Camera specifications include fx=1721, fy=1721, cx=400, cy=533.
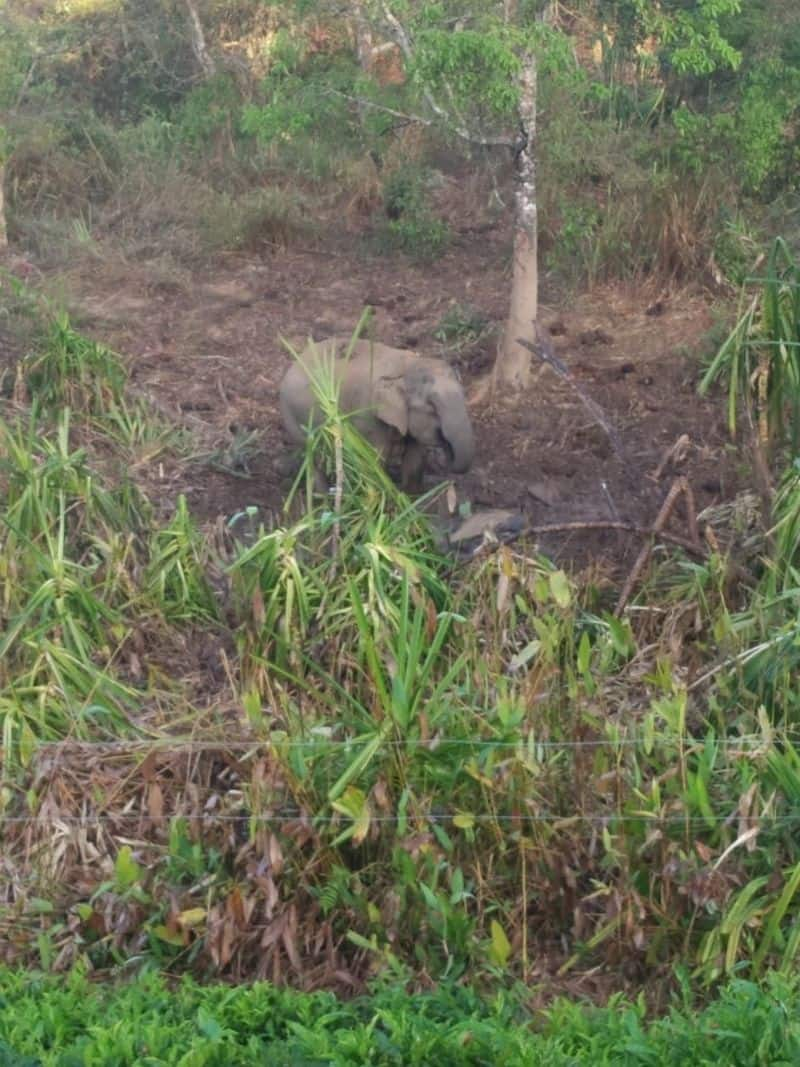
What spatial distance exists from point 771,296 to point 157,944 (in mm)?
3336

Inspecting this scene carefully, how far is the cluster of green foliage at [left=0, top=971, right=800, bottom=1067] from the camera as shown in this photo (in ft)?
12.8

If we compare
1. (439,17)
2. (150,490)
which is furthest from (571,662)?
(439,17)

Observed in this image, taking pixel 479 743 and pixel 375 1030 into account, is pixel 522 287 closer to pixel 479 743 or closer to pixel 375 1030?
pixel 479 743

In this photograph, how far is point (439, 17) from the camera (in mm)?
8047

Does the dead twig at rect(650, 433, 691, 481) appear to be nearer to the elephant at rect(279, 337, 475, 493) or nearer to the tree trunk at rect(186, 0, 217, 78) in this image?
the elephant at rect(279, 337, 475, 493)

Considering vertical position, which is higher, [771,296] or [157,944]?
[771,296]

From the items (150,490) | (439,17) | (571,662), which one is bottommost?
(150,490)

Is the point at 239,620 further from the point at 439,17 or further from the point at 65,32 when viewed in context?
the point at 65,32

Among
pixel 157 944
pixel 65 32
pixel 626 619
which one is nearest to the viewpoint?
pixel 157 944

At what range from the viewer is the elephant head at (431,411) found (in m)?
7.88

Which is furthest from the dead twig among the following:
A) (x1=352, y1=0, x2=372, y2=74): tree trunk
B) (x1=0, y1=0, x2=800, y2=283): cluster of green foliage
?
(x1=352, y1=0, x2=372, y2=74): tree trunk

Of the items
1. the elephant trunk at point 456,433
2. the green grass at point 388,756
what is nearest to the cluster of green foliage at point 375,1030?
the green grass at point 388,756

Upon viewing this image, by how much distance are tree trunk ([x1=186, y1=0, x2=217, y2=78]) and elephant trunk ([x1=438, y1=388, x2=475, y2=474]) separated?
562cm

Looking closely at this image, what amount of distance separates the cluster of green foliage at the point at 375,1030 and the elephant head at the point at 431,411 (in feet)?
12.2
